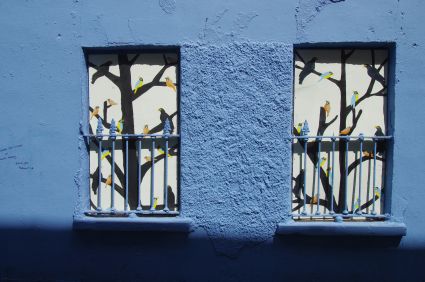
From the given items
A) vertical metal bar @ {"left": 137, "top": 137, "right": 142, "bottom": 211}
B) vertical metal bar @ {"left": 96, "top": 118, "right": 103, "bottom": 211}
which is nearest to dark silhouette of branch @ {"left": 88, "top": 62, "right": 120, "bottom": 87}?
vertical metal bar @ {"left": 96, "top": 118, "right": 103, "bottom": 211}

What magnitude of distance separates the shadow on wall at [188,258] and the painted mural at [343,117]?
1.28 feet

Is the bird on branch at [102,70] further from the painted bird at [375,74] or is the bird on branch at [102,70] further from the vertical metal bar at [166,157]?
the painted bird at [375,74]

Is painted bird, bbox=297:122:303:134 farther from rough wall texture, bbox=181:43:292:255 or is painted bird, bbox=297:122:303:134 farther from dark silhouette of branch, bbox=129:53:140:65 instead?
dark silhouette of branch, bbox=129:53:140:65

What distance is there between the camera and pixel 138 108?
3852mm

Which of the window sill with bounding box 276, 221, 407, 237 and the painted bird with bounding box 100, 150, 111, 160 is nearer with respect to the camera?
the window sill with bounding box 276, 221, 407, 237

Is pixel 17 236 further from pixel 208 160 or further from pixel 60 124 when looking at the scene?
pixel 208 160

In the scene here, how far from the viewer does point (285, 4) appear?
357cm

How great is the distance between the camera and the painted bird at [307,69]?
12.4ft

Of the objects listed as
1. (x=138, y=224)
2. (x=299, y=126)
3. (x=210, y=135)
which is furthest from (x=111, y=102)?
(x=299, y=126)

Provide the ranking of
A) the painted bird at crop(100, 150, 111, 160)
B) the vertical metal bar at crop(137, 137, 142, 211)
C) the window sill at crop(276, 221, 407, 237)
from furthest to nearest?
the painted bird at crop(100, 150, 111, 160)
the vertical metal bar at crop(137, 137, 142, 211)
the window sill at crop(276, 221, 407, 237)

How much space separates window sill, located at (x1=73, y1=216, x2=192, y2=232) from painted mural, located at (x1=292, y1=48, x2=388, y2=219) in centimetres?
111

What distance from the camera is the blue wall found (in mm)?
3578

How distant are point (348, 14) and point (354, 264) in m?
2.13

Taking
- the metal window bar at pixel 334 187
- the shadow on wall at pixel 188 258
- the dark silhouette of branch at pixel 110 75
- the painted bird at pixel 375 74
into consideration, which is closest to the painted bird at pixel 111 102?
the dark silhouette of branch at pixel 110 75
